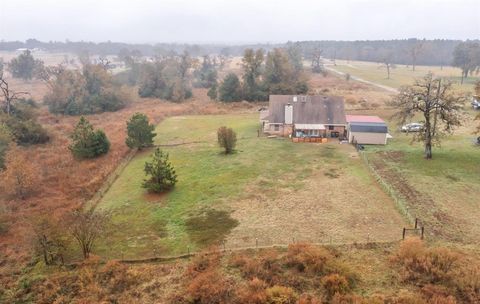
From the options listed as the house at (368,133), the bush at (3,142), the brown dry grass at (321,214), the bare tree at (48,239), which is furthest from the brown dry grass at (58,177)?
the house at (368,133)

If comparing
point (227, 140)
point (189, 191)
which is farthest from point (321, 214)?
point (227, 140)

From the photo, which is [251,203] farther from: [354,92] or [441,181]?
[354,92]

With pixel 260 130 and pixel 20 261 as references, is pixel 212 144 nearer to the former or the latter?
pixel 260 130

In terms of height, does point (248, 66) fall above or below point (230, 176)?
above

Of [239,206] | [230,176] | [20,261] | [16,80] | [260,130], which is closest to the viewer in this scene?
[20,261]

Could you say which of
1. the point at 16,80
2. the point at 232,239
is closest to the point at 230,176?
the point at 232,239

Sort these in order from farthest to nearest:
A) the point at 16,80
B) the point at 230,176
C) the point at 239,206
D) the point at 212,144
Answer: the point at 16,80 → the point at 212,144 → the point at 230,176 → the point at 239,206
